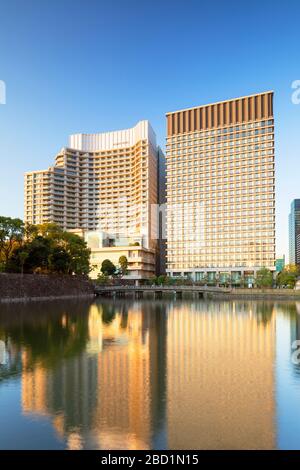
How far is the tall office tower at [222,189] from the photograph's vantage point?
166 metres

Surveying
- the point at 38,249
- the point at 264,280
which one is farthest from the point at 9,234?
the point at 264,280

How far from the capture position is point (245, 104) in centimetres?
17150

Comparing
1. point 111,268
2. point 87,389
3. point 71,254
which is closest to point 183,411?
point 87,389

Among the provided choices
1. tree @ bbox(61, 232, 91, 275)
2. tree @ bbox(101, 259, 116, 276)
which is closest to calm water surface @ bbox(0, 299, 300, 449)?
tree @ bbox(61, 232, 91, 275)

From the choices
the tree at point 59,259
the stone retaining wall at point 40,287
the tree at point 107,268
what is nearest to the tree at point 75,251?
the tree at point 59,259

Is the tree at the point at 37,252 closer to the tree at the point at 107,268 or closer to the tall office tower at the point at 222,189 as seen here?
the tree at the point at 107,268

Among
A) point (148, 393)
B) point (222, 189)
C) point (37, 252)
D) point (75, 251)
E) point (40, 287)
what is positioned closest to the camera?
point (148, 393)

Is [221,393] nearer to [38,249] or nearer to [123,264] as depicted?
[38,249]

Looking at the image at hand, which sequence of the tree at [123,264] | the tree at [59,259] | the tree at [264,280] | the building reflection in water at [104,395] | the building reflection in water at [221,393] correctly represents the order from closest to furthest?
the building reflection in water at [221,393], the building reflection in water at [104,395], the tree at [59,259], the tree at [264,280], the tree at [123,264]

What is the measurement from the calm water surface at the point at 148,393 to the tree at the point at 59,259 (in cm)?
6251

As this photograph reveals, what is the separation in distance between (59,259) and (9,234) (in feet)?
60.4

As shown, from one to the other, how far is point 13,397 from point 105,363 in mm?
7987

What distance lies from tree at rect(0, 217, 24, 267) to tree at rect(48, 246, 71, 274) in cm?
1057

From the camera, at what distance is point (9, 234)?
273 ft
